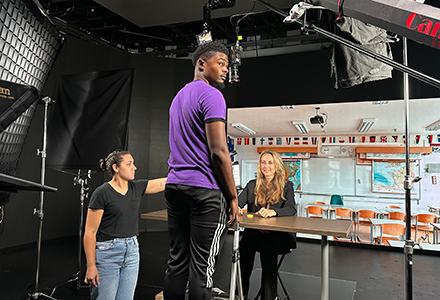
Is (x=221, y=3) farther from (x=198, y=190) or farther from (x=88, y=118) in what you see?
(x=198, y=190)

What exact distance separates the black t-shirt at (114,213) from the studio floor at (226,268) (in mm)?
1287

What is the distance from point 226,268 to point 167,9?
3.89 meters

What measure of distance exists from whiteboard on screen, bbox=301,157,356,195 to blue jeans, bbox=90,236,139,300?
704 centimetres

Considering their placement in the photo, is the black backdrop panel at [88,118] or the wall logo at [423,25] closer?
the wall logo at [423,25]

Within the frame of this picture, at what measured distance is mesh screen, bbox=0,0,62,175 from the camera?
64 cm

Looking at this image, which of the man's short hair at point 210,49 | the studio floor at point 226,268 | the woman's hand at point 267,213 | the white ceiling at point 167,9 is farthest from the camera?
the white ceiling at point 167,9

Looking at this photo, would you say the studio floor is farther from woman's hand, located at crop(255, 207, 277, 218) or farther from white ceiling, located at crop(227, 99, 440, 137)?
white ceiling, located at crop(227, 99, 440, 137)

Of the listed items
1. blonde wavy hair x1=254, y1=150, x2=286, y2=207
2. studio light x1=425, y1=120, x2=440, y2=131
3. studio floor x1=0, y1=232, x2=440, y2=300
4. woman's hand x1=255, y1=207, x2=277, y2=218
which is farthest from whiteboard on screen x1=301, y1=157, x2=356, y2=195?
woman's hand x1=255, y1=207, x2=277, y2=218

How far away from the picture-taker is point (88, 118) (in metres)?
3.10

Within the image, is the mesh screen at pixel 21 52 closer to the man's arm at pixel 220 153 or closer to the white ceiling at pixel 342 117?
the man's arm at pixel 220 153

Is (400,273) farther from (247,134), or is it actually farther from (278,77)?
(247,134)

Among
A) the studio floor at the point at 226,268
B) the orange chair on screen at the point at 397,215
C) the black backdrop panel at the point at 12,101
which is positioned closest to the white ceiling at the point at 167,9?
the studio floor at the point at 226,268

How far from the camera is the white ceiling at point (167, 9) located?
4.22m

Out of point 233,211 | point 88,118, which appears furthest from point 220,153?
point 88,118
